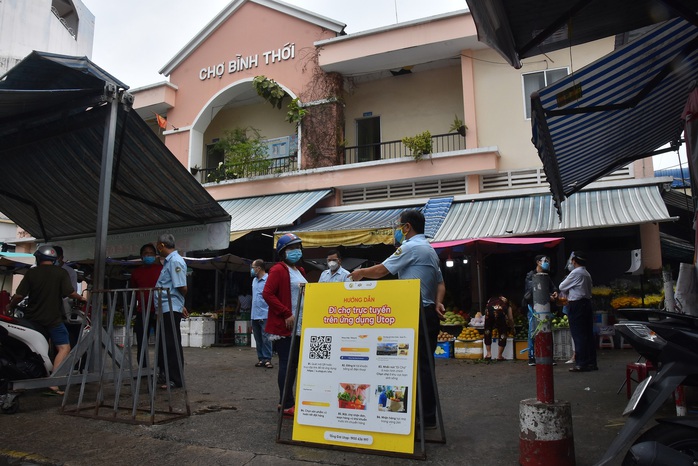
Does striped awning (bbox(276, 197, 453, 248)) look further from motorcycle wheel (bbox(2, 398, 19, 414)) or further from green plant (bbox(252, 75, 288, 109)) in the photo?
motorcycle wheel (bbox(2, 398, 19, 414))

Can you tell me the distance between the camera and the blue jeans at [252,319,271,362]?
30.0 feet

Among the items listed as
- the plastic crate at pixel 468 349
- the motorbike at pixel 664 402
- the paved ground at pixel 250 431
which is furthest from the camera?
the plastic crate at pixel 468 349

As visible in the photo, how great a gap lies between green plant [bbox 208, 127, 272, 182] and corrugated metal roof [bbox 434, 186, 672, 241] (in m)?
6.58

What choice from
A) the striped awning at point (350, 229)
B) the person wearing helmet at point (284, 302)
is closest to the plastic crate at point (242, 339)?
the striped awning at point (350, 229)

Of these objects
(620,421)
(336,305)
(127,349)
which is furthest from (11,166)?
(620,421)

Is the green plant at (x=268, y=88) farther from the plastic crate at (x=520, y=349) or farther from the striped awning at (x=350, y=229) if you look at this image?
the plastic crate at (x=520, y=349)

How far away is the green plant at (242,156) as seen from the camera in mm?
16266

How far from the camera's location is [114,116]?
5695mm

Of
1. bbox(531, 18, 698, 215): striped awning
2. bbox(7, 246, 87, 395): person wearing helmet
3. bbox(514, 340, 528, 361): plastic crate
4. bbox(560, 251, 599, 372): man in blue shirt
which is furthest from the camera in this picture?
bbox(514, 340, 528, 361): plastic crate

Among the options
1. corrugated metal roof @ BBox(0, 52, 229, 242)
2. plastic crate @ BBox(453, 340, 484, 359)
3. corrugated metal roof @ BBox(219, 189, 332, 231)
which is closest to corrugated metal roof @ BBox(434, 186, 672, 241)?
plastic crate @ BBox(453, 340, 484, 359)

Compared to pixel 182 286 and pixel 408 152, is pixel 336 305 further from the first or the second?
pixel 408 152

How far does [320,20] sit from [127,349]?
13.5m

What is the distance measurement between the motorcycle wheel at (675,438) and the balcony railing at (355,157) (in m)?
11.9

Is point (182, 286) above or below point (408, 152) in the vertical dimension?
below
